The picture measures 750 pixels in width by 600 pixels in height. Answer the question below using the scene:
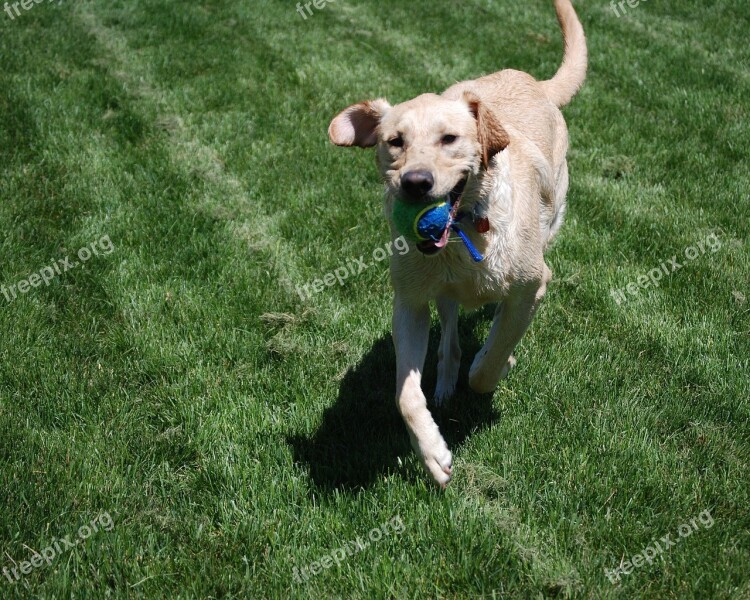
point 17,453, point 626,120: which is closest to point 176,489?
point 17,453

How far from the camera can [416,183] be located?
3084 mm

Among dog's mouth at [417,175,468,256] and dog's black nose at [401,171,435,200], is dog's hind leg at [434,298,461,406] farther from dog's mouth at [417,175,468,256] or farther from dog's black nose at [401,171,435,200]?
dog's black nose at [401,171,435,200]

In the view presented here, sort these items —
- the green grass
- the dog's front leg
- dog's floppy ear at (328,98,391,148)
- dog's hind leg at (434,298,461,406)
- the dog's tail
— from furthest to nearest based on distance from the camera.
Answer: the dog's tail
dog's hind leg at (434,298,461,406)
dog's floppy ear at (328,98,391,148)
the dog's front leg
the green grass

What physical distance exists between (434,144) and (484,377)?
45.3 inches

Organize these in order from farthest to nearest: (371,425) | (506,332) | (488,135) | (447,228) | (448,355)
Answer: (448,355) → (371,425) → (506,332) → (488,135) → (447,228)

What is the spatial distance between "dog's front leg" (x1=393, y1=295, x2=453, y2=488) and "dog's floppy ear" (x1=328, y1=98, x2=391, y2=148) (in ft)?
2.59

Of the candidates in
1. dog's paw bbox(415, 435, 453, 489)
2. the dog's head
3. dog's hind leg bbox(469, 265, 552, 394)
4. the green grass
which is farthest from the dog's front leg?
the dog's head

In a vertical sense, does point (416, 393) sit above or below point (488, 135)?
below

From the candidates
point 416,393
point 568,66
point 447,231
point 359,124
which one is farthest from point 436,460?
point 568,66

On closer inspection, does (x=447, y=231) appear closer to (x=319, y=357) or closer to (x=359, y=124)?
(x=359, y=124)

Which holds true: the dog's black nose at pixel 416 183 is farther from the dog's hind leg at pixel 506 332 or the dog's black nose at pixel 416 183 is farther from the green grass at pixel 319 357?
the green grass at pixel 319 357

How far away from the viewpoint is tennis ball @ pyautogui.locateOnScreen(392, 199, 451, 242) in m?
3.12

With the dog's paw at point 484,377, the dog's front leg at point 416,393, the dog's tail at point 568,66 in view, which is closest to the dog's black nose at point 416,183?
the dog's front leg at point 416,393

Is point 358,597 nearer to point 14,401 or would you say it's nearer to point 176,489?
point 176,489
